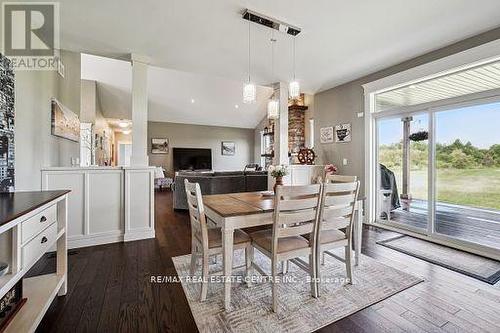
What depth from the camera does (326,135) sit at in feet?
15.9

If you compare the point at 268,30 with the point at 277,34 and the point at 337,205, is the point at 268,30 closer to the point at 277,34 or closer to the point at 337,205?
the point at 277,34

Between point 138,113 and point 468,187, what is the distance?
460cm

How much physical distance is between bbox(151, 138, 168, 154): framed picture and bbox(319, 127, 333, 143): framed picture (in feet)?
22.5

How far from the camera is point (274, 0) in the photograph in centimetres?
215

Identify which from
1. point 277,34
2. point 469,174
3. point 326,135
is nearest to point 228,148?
point 326,135

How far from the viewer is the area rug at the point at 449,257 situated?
2.28 m

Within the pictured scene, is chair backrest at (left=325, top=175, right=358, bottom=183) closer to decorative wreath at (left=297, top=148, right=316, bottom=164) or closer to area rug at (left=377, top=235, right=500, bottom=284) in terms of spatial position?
area rug at (left=377, top=235, right=500, bottom=284)

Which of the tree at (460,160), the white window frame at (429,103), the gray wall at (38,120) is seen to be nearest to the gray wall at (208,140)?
the gray wall at (38,120)

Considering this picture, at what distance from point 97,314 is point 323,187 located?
191 centimetres

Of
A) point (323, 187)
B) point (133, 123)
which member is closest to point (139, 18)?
point (133, 123)

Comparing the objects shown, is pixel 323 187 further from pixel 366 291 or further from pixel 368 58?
pixel 368 58

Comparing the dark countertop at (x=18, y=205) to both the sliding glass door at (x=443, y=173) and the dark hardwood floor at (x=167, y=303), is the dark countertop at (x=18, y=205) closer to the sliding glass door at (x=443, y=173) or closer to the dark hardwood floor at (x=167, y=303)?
the dark hardwood floor at (x=167, y=303)

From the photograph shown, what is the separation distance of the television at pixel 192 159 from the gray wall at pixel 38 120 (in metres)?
6.29

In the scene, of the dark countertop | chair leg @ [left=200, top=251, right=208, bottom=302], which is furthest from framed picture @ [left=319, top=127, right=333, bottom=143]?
the dark countertop
